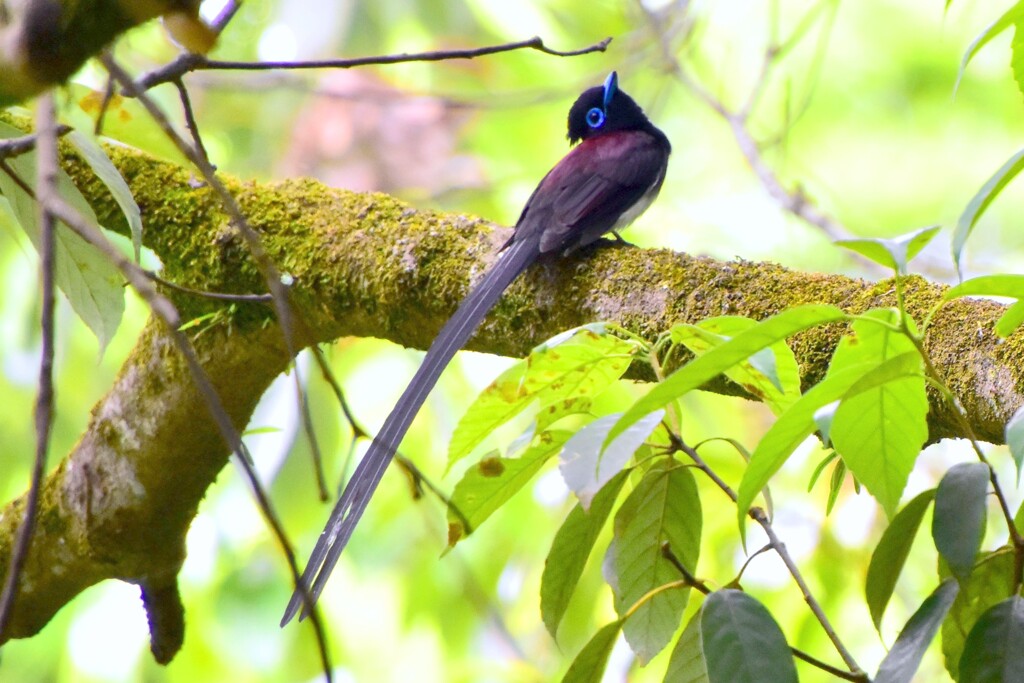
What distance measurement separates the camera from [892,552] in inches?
39.1

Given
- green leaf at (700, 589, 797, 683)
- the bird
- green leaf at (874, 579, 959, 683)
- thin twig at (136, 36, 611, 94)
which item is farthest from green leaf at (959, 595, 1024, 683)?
thin twig at (136, 36, 611, 94)

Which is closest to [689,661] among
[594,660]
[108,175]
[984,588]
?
[594,660]

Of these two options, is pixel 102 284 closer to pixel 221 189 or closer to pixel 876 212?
pixel 221 189

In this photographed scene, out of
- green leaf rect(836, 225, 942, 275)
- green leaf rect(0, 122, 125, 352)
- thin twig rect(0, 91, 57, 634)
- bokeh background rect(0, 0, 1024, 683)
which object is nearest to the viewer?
thin twig rect(0, 91, 57, 634)

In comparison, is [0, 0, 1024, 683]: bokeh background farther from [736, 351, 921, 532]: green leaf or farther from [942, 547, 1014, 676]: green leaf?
[942, 547, 1014, 676]: green leaf

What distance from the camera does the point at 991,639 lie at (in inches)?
34.2

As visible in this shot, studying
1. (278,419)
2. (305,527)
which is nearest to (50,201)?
(278,419)

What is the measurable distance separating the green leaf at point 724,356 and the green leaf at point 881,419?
6 cm

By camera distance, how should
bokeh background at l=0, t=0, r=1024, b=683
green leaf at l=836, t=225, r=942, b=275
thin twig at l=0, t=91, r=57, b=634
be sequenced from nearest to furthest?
1. thin twig at l=0, t=91, r=57, b=634
2. green leaf at l=836, t=225, r=942, b=275
3. bokeh background at l=0, t=0, r=1024, b=683

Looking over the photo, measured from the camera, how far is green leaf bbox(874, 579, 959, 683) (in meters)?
0.88

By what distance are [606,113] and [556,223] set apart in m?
1.03

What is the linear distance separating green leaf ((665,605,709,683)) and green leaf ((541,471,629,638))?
0.42 ft

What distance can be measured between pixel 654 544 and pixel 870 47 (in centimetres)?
589

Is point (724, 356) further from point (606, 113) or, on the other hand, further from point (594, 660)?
point (606, 113)
